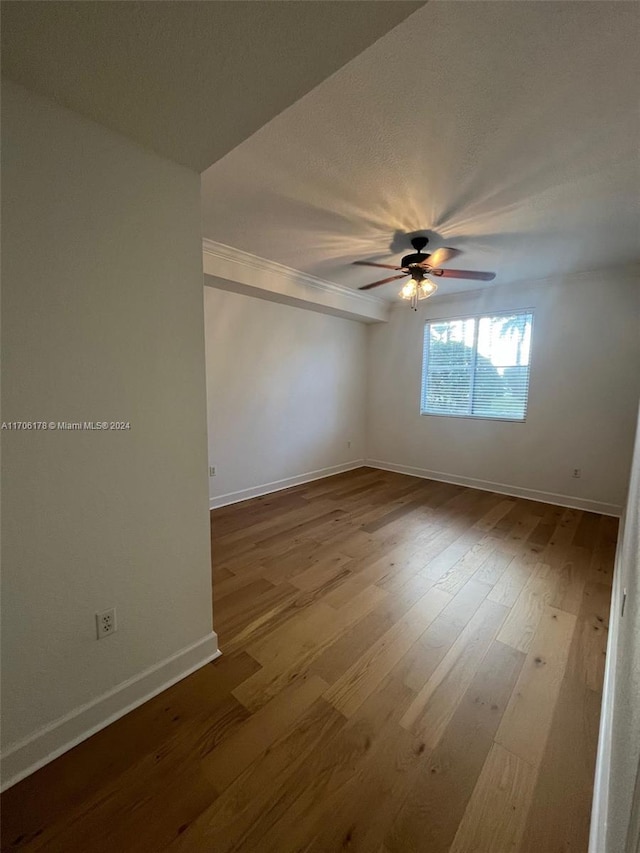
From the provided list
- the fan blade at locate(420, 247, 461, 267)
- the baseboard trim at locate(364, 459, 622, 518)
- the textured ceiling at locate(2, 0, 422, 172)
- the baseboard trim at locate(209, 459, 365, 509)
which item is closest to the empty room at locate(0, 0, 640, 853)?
the textured ceiling at locate(2, 0, 422, 172)

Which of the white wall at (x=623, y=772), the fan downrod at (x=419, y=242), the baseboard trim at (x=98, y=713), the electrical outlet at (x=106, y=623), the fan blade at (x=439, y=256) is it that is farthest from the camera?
the fan downrod at (x=419, y=242)

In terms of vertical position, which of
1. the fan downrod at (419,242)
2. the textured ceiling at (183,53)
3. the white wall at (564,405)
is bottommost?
the white wall at (564,405)

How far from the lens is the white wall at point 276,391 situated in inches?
139

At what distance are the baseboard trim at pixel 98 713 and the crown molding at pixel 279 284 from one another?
8.30ft

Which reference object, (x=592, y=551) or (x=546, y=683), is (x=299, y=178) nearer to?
(x=546, y=683)

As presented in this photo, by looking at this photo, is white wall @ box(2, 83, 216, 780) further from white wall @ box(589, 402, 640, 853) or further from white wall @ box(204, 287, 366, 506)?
white wall @ box(204, 287, 366, 506)

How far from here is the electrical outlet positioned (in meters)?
1.26

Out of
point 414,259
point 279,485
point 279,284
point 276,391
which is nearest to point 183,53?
point 414,259

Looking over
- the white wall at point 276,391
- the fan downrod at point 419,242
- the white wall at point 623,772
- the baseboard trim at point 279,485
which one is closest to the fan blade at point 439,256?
the fan downrod at point 419,242

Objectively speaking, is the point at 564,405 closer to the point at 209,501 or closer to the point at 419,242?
the point at 419,242

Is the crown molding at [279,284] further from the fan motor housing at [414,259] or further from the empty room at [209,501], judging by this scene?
the fan motor housing at [414,259]

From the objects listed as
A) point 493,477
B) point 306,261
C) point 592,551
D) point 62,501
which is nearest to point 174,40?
point 62,501

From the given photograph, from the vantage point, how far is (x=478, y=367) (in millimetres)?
4281

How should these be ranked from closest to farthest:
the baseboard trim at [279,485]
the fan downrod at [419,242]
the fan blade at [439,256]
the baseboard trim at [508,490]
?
the fan blade at [439,256]
the fan downrod at [419,242]
the baseboard trim at [508,490]
the baseboard trim at [279,485]
